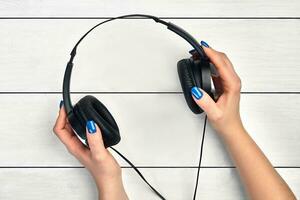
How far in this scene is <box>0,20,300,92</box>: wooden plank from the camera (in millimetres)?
1066

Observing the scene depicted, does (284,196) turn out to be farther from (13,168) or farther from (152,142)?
(13,168)

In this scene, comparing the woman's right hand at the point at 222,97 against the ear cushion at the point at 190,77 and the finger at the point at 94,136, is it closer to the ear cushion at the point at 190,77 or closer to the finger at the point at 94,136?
the ear cushion at the point at 190,77

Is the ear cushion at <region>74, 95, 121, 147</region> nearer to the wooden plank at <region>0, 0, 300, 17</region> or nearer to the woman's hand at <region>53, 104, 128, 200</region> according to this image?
the woman's hand at <region>53, 104, 128, 200</region>

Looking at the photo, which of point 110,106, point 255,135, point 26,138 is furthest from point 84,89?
point 255,135

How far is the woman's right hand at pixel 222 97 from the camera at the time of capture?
85cm

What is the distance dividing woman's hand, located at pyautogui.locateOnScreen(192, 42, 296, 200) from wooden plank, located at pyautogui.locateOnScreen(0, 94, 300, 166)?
4.1 inches

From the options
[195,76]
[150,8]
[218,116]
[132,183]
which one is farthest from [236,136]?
[150,8]

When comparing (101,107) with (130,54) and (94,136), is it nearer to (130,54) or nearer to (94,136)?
(94,136)

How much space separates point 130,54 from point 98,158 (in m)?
0.34

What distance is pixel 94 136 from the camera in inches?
31.8

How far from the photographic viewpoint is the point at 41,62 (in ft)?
3.51

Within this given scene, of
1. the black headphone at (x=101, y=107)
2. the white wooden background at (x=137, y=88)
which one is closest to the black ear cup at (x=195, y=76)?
the black headphone at (x=101, y=107)

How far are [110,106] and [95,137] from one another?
26 cm

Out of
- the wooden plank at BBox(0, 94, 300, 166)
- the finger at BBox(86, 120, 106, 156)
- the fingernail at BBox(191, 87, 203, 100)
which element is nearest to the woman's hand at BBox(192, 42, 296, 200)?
the fingernail at BBox(191, 87, 203, 100)
